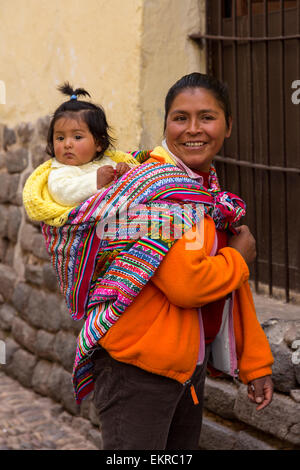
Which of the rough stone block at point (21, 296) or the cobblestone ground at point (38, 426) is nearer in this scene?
the cobblestone ground at point (38, 426)

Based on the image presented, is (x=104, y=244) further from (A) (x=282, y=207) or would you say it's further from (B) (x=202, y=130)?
(A) (x=282, y=207)

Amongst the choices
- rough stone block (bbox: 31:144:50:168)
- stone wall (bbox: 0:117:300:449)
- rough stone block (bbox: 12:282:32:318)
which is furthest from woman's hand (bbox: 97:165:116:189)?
rough stone block (bbox: 12:282:32:318)

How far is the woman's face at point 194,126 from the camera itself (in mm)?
2104

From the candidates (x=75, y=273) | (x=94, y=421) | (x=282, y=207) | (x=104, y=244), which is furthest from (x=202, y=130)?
(x=94, y=421)

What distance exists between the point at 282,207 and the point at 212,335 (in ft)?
4.56

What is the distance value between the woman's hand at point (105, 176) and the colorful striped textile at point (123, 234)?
0.06 m

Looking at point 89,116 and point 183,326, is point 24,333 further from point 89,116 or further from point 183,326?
point 183,326

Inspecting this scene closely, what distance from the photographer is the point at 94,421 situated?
4.07m

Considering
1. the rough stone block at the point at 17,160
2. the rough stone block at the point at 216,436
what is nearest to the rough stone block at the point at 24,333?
the rough stone block at the point at 17,160

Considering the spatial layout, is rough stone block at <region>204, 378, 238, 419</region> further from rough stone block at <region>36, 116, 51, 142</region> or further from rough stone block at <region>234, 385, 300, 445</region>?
rough stone block at <region>36, 116, 51, 142</region>

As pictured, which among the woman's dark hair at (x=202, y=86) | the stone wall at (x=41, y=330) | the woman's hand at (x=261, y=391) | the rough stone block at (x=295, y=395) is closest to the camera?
the woman's dark hair at (x=202, y=86)

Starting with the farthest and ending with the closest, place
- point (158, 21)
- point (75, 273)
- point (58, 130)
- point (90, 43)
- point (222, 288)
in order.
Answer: point (90, 43)
point (158, 21)
point (58, 130)
point (75, 273)
point (222, 288)

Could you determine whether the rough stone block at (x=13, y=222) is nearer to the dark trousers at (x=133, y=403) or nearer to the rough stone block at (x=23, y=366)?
the rough stone block at (x=23, y=366)

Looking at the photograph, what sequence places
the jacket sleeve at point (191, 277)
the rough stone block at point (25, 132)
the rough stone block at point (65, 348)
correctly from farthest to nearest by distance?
the rough stone block at point (25, 132)
the rough stone block at point (65, 348)
the jacket sleeve at point (191, 277)
